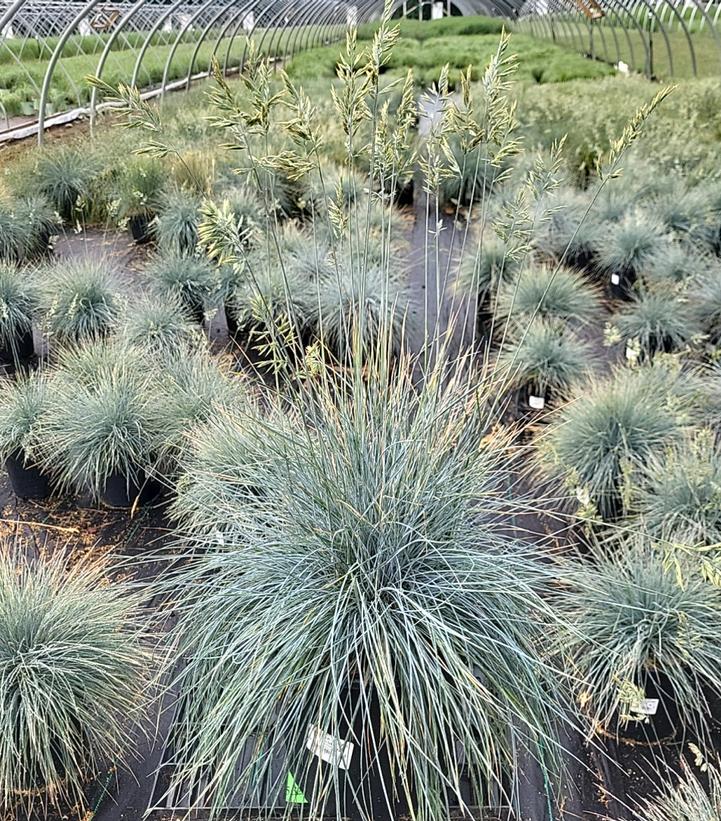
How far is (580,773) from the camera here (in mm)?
1991

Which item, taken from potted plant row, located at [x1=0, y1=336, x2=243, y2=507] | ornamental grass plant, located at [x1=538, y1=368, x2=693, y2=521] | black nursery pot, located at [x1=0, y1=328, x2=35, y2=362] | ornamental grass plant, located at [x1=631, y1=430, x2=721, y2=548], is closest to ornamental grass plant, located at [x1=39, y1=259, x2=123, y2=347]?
black nursery pot, located at [x1=0, y1=328, x2=35, y2=362]

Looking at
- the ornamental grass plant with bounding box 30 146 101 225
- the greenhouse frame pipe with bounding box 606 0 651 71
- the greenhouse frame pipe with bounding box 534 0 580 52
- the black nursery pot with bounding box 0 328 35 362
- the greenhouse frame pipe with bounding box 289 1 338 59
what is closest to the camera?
the black nursery pot with bounding box 0 328 35 362

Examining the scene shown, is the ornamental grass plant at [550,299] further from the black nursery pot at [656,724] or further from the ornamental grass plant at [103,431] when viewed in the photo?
the black nursery pot at [656,724]

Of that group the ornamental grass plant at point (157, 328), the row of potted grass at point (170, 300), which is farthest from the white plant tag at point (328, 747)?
the row of potted grass at point (170, 300)

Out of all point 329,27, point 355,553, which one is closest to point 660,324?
point 355,553

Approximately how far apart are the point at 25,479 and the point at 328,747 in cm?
224

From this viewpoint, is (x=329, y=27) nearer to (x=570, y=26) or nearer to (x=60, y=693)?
(x=570, y=26)

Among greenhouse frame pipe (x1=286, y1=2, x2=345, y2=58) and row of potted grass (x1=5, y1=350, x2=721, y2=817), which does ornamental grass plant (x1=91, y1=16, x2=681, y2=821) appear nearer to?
row of potted grass (x1=5, y1=350, x2=721, y2=817)

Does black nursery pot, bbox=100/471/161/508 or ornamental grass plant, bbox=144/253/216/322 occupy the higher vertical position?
ornamental grass plant, bbox=144/253/216/322

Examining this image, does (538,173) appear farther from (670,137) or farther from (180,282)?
(670,137)

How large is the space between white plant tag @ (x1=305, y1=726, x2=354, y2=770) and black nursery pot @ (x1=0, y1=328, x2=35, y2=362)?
3.55 meters

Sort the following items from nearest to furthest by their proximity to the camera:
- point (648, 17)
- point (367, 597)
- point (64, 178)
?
point (367, 597) → point (64, 178) → point (648, 17)

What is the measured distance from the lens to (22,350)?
4.34 m

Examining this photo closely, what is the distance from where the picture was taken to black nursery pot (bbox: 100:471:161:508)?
3.06m
